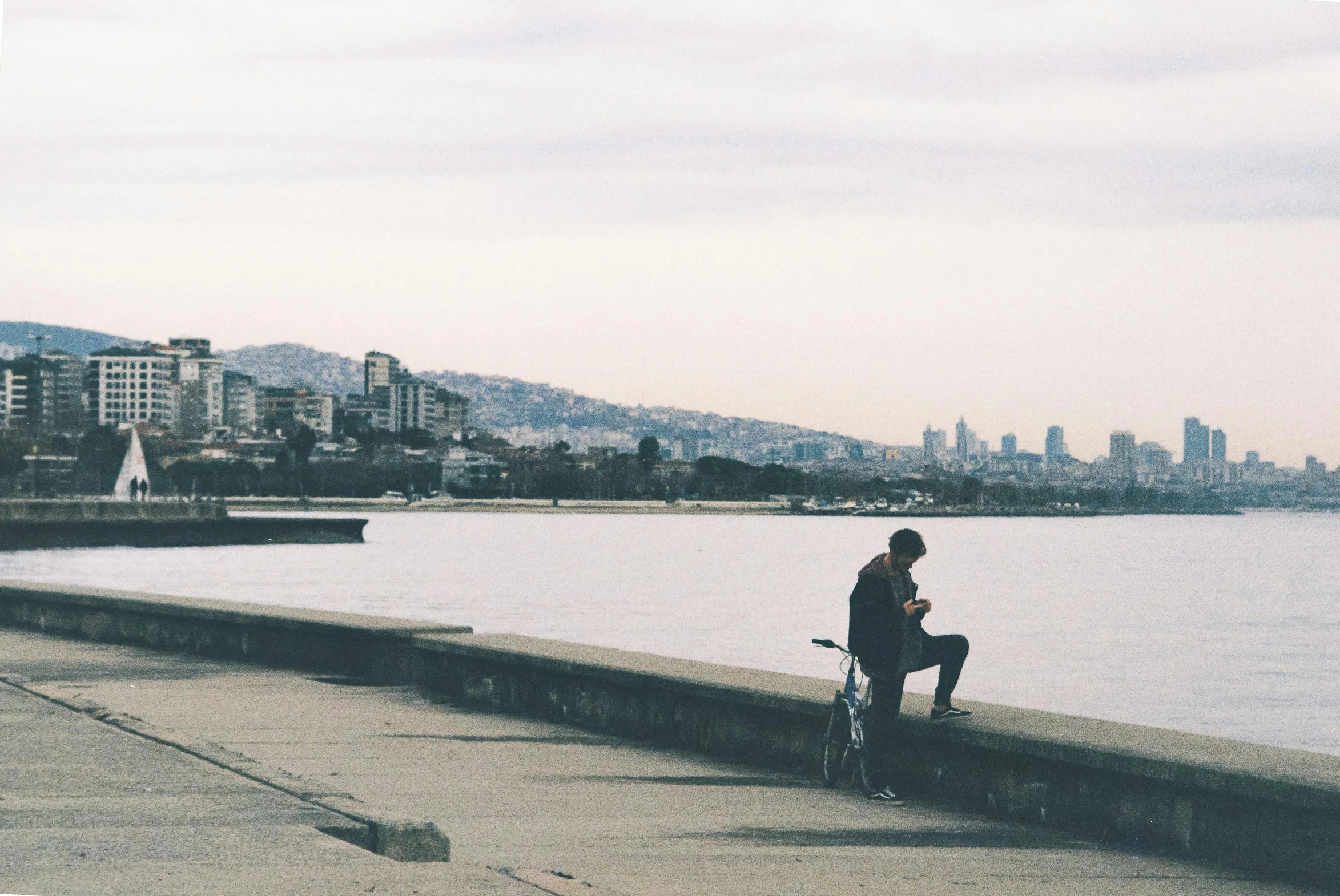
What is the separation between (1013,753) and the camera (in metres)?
9.93

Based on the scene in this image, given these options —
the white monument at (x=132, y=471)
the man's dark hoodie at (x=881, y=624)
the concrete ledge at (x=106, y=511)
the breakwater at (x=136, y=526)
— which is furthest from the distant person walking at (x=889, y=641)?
the white monument at (x=132, y=471)

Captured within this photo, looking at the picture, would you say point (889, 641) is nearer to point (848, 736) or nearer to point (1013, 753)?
point (848, 736)

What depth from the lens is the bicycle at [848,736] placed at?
411 inches

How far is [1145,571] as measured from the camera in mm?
122312

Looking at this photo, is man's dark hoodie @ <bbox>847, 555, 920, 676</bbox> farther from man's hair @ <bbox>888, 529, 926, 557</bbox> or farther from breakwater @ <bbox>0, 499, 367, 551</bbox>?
breakwater @ <bbox>0, 499, 367, 551</bbox>

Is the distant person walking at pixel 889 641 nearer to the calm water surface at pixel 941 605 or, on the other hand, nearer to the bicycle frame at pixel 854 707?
the bicycle frame at pixel 854 707

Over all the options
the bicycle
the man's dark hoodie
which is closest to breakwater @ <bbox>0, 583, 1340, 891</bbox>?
the bicycle

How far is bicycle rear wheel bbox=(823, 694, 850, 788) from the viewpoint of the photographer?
35.3 ft

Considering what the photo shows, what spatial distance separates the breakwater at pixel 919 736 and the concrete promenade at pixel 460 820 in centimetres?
Answer: 19

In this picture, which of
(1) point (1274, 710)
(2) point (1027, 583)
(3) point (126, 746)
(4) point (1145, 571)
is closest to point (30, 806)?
(3) point (126, 746)

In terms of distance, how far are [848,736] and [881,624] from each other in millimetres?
894

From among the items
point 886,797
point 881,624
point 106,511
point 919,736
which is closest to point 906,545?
point 881,624

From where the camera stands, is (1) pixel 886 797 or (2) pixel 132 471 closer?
(1) pixel 886 797

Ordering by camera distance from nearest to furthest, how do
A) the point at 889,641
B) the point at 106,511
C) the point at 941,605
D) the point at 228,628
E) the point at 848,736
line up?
the point at 889,641 → the point at 848,736 → the point at 228,628 → the point at 941,605 → the point at 106,511
